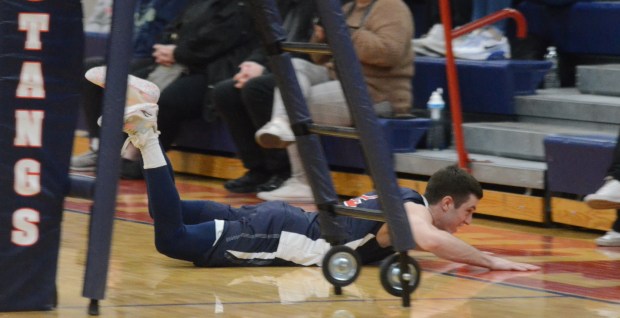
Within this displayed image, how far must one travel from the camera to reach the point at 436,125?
301 inches

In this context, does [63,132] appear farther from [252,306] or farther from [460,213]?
[460,213]

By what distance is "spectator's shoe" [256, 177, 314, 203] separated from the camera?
297 inches

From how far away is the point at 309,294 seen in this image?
14.9ft

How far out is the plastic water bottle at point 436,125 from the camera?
7.62 m

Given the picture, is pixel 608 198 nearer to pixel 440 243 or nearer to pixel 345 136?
pixel 440 243

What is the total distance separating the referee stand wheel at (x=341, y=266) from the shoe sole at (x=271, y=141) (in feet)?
9.68

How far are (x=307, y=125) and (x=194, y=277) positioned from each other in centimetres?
86

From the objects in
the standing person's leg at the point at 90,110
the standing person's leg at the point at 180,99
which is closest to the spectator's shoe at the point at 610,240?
the standing person's leg at the point at 180,99

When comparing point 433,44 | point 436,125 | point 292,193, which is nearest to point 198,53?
point 292,193

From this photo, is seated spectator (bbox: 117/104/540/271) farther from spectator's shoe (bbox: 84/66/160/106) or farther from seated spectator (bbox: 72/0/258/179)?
seated spectator (bbox: 72/0/258/179)

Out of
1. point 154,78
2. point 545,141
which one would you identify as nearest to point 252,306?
point 545,141

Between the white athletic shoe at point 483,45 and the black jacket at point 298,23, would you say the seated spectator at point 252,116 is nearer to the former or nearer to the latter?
the black jacket at point 298,23

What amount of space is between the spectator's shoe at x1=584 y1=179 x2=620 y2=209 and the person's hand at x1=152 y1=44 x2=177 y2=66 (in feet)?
11.6

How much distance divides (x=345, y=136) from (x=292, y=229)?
1.01 meters
